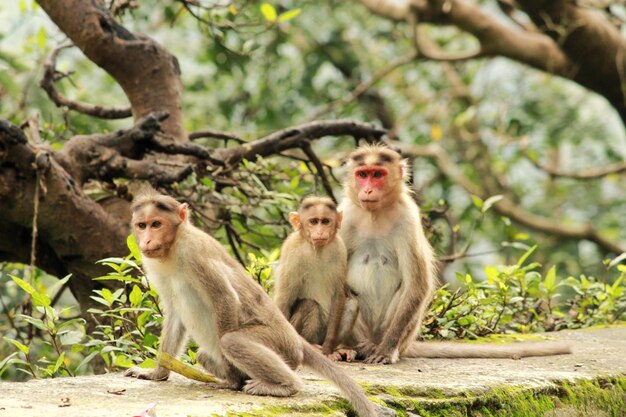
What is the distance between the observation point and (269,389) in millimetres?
3869

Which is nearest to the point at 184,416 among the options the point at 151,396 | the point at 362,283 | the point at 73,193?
the point at 151,396

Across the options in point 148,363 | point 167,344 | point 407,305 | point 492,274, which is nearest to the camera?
point 167,344

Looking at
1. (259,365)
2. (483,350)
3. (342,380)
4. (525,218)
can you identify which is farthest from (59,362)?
(525,218)

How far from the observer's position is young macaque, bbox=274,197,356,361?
5293 mm

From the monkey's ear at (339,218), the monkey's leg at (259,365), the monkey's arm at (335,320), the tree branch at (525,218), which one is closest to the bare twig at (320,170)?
the monkey's ear at (339,218)

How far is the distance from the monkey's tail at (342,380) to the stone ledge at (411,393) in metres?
0.09

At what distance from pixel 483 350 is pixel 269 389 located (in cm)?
201

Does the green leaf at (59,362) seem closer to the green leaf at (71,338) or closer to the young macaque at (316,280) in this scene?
the green leaf at (71,338)

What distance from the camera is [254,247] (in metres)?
7.00

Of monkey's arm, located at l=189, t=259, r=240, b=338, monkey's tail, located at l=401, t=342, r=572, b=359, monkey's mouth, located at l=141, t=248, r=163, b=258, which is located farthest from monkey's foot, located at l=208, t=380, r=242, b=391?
A: monkey's tail, located at l=401, t=342, r=572, b=359

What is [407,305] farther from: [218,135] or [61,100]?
[61,100]

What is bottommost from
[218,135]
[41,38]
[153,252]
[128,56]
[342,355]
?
[342,355]

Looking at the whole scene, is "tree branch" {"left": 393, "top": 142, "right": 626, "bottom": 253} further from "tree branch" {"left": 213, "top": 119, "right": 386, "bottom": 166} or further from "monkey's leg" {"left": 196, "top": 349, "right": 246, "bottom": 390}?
"monkey's leg" {"left": 196, "top": 349, "right": 246, "bottom": 390}

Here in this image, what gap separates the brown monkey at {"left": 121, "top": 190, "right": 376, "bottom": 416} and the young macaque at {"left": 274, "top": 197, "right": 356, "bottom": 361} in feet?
3.44
